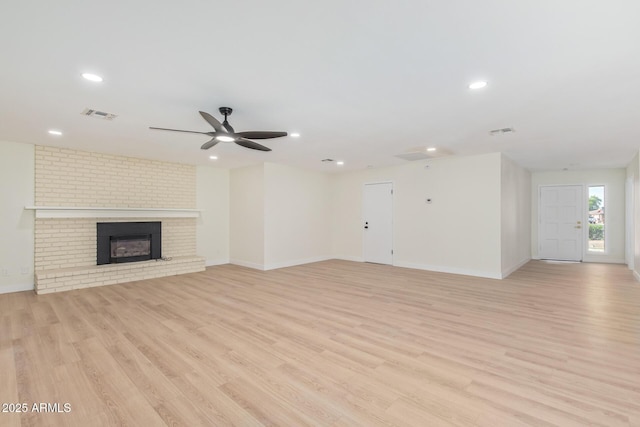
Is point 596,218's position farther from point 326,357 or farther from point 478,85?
point 326,357

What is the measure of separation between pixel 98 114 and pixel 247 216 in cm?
402

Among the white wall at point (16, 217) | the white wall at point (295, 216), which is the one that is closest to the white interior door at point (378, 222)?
the white wall at point (295, 216)

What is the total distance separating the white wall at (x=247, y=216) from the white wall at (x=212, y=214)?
5.9 inches

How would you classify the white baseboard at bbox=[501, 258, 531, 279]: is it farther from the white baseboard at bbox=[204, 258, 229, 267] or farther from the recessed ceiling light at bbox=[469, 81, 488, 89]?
the white baseboard at bbox=[204, 258, 229, 267]

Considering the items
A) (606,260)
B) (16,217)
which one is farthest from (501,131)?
(16,217)

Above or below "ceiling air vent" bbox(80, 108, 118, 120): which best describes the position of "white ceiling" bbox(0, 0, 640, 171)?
below

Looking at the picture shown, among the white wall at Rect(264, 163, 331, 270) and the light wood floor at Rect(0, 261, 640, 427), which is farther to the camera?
the white wall at Rect(264, 163, 331, 270)

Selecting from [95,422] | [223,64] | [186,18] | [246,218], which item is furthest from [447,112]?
[246,218]

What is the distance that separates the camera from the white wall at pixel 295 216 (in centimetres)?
707

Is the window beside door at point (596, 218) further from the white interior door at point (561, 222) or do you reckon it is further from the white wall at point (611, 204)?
the white interior door at point (561, 222)

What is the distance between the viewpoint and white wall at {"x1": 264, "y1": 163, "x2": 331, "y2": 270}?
707 centimetres

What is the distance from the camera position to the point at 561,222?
330 inches

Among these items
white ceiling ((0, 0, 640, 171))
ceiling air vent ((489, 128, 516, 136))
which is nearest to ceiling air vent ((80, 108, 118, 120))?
white ceiling ((0, 0, 640, 171))

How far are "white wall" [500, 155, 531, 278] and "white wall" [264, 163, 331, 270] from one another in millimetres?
4342
